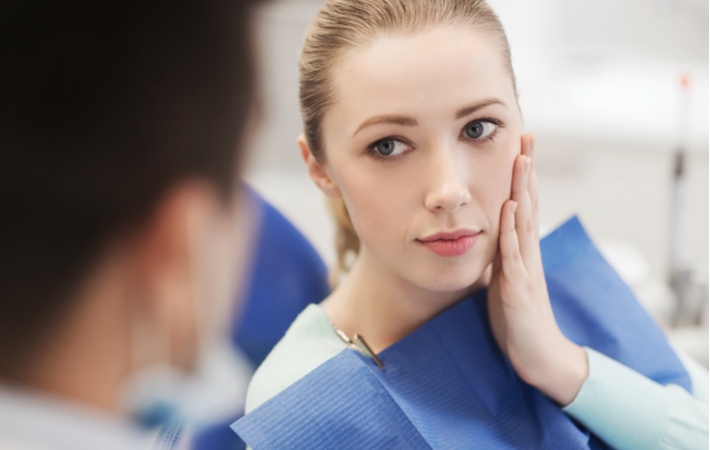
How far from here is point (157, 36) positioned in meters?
0.39

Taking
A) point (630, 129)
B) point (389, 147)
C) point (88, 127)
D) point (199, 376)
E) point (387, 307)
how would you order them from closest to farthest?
1. point (88, 127)
2. point (199, 376)
3. point (389, 147)
4. point (387, 307)
5. point (630, 129)

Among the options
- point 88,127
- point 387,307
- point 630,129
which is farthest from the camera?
point 630,129

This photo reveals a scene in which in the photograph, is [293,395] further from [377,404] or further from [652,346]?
[652,346]

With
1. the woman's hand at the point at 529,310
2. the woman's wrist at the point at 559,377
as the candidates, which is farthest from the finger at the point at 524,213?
the woman's wrist at the point at 559,377

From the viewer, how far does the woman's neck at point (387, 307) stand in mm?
720

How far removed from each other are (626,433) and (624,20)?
93 cm

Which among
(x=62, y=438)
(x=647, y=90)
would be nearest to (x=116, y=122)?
(x=62, y=438)

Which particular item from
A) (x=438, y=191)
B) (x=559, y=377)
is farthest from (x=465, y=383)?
(x=438, y=191)

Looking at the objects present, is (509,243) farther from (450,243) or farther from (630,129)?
(630,129)

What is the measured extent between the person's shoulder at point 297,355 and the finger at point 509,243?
19cm

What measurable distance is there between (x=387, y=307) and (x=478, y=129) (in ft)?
0.76

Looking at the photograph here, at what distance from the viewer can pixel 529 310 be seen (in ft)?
2.17

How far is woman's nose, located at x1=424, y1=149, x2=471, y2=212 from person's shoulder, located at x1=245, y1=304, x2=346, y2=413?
0.63 feet

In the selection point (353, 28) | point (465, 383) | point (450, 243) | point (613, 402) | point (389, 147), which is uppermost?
point (353, 28)
